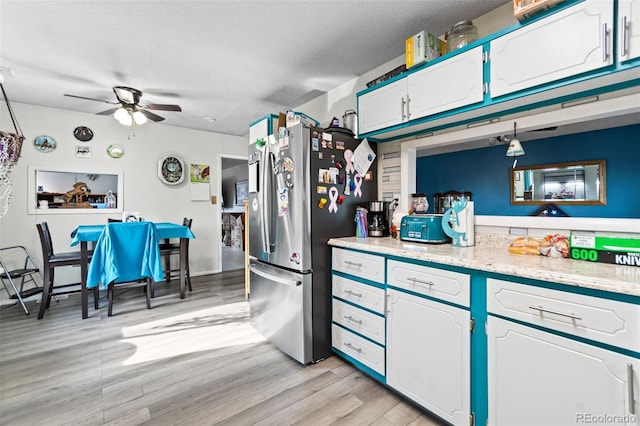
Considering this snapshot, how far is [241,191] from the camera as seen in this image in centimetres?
869

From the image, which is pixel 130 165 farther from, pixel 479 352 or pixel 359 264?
pixel 479 352

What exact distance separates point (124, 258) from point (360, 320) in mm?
2618

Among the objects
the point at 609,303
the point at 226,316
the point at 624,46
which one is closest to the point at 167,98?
the point at 226,316

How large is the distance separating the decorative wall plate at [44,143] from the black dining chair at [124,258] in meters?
1.81

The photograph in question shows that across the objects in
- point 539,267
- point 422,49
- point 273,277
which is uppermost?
point 422,49

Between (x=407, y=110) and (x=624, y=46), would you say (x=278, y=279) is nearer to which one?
(x=407, y=110)

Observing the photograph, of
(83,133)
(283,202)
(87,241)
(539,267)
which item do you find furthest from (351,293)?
(83,133)

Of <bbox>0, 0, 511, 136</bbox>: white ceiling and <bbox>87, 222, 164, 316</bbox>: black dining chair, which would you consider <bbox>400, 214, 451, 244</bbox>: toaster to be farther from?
<bbox>87, 222, 164, 316</bbox>: black dining chair

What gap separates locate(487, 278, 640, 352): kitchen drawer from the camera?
0.95m

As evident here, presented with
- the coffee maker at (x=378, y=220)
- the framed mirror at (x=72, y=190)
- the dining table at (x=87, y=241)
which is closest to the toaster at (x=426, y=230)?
the coffee maker at (x=378, y=220)

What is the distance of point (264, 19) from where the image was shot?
2.02m

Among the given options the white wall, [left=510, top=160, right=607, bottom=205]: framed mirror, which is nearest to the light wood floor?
the white wall

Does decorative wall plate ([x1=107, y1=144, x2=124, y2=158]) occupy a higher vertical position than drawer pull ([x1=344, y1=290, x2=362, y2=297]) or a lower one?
higher

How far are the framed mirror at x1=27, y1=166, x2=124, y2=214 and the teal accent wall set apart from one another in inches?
175
